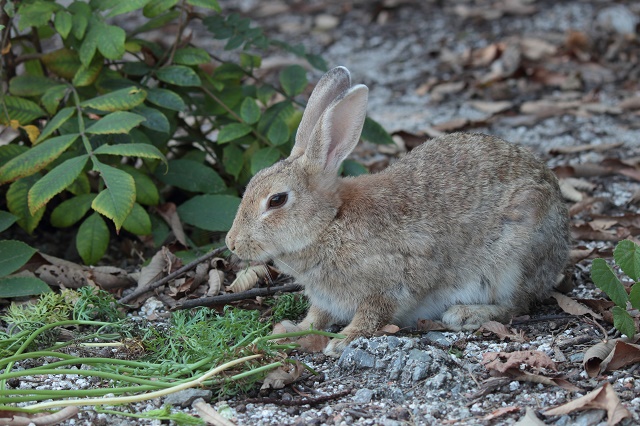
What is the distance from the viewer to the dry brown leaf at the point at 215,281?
5199mm

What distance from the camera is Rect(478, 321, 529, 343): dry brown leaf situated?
14.6ft

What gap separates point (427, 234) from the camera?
15.5 ft

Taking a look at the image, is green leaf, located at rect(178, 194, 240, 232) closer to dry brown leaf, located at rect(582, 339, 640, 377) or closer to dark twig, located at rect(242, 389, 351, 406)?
dark twig, located at rect(242, 389, 351, 406)

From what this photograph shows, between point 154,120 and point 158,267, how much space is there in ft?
3.03

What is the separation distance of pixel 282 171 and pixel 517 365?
5.25 ft

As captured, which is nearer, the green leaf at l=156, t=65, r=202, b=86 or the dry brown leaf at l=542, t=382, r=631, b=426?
the dry brown leaf at l=542, t=382, r=631, b=426

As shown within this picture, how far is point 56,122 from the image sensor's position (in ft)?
17.4

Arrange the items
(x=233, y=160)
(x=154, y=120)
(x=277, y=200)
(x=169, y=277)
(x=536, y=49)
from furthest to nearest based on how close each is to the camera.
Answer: (x=536, y=49) → (x=233, y=160) → (x=154, y=120) → (x=169, y=277) → (x=277, y=200)

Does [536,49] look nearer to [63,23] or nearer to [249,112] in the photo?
[249,112]

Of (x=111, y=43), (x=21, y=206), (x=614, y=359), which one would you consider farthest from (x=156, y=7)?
(x=614, y=359)

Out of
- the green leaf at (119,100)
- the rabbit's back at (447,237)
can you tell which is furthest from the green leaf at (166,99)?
the rabbit's back at (447,237)

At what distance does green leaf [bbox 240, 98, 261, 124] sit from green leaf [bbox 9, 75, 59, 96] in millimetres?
1216

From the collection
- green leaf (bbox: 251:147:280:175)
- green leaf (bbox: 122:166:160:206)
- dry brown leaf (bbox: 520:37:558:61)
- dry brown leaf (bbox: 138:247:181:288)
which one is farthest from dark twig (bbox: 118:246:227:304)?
dry brown leaf (bbox: 520:37:558:61)

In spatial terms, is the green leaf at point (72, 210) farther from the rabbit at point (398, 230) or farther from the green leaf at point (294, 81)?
the green leaf at point (294, 81)
